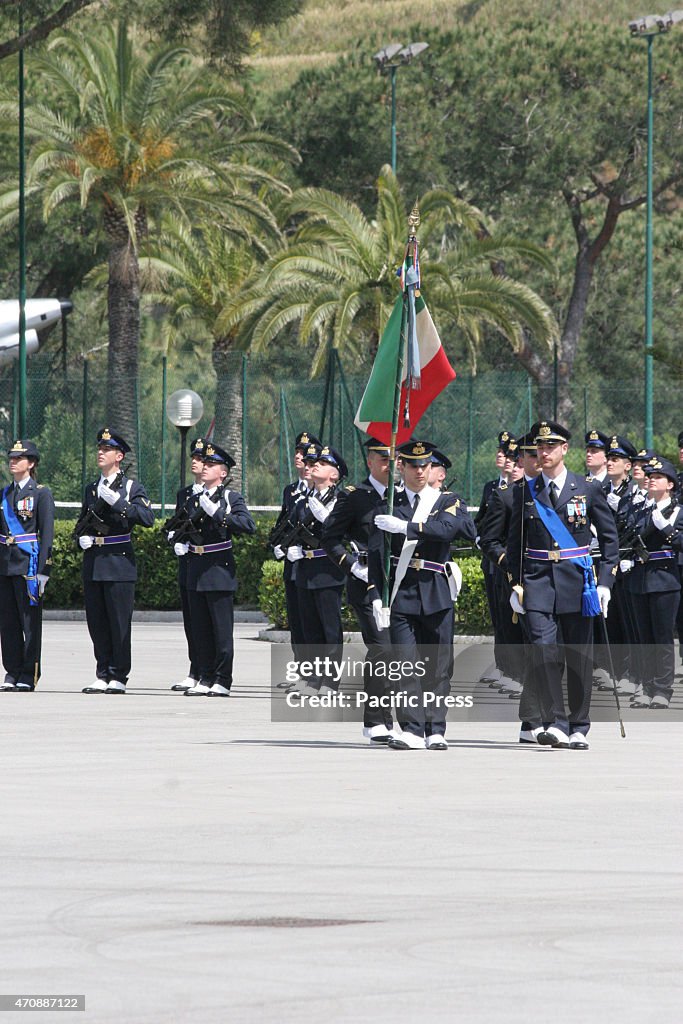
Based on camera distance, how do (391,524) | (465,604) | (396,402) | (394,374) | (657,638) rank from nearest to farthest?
(391,524) → (396,402) → (394,374) → (657,638) → (465,604)

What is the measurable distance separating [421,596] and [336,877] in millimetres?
4226

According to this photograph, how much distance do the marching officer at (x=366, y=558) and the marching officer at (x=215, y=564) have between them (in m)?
2.70

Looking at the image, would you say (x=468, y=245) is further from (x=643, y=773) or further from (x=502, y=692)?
(x=643, y=773)

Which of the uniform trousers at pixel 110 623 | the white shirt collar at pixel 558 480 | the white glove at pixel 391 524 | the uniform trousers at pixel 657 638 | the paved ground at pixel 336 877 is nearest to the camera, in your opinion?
the paved ground at pixel 336 877

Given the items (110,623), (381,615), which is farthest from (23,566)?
(381,615)

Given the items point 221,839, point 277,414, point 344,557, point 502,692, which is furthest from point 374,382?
point 277,414

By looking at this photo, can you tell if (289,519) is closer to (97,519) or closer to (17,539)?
(97,519)

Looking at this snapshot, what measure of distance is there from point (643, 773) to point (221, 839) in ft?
10.2

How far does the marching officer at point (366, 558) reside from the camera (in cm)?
1212

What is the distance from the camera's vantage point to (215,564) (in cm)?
1520

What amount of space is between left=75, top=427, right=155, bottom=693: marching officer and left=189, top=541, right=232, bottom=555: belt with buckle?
17.2 inches

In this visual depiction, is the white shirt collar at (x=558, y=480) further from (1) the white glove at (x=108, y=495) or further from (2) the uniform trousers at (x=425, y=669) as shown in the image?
(1) the white glove at (x=108, y=495)

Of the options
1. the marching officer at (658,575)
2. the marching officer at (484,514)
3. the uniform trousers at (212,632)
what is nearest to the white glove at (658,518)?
the marching officer at (658,575)

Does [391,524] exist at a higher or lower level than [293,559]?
higher
